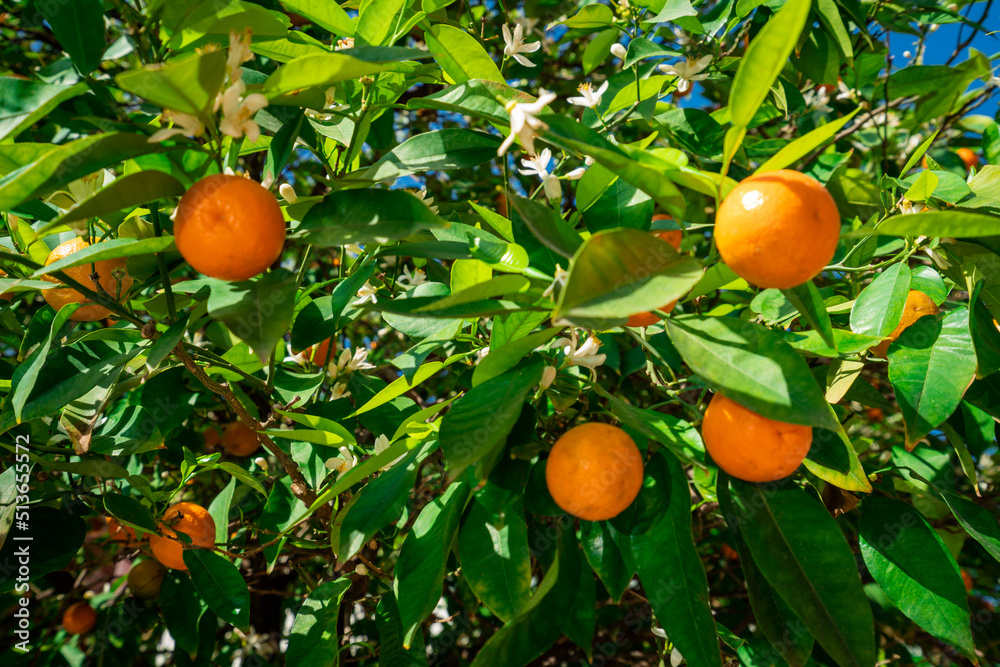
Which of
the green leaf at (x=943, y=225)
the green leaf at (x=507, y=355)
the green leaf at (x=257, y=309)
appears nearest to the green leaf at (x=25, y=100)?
the green leaf at (x=257, y=309)

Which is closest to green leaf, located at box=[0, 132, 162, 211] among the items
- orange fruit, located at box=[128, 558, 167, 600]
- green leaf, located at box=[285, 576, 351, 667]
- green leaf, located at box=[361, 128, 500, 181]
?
green leaf, located at box=[361, 128, 500, 181]

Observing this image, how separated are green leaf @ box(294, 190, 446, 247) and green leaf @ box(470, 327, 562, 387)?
167 millimetres

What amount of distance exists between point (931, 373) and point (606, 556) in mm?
507

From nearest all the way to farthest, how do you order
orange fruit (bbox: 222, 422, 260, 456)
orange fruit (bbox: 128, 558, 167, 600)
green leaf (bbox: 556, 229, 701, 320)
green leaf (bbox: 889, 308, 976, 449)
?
green leaf (bbox: 556, 229, 701, 320), green leaf (bbox: 889, 308, 976, 449), orange fruit (bbox: 128, 558, 167, 600), orange fruit (bbox: 222, 422, 260, 456)

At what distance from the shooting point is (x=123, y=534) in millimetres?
1674

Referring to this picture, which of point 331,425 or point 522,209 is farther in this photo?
point 331,425

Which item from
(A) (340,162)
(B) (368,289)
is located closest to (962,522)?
(B) (368,289)

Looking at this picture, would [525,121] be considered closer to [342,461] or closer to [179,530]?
[342,461]

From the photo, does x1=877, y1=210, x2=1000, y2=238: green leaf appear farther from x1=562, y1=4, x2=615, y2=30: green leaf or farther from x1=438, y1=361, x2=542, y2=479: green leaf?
x1=562, y1=4, x2=615, y2=30: green leaf

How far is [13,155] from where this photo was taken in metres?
0.89

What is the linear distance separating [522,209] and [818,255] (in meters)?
0.30

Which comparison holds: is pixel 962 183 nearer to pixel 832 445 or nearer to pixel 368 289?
pixel 832 445

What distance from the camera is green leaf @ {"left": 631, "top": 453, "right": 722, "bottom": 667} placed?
787 millimetres

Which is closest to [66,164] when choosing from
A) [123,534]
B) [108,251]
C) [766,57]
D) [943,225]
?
→ [108,251]
